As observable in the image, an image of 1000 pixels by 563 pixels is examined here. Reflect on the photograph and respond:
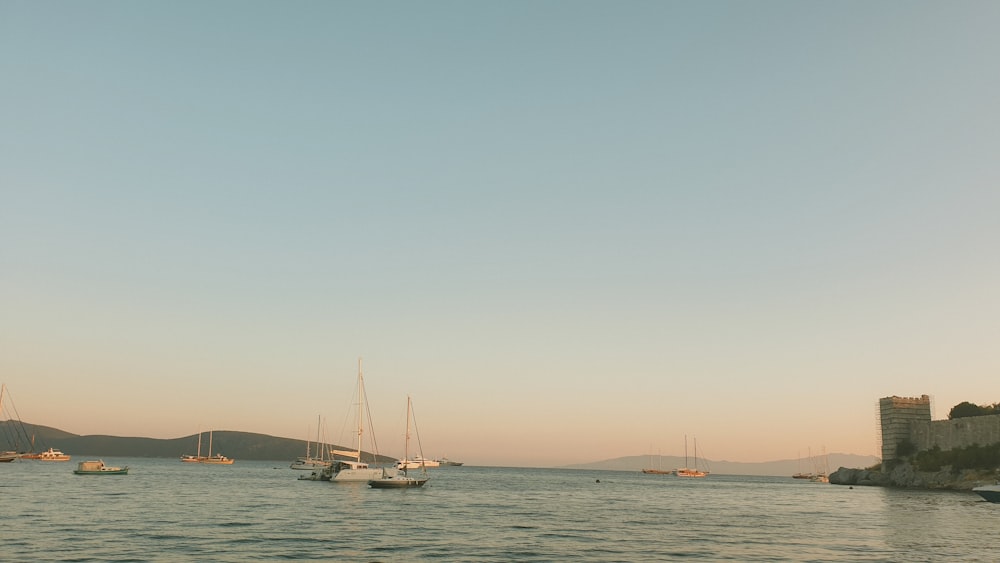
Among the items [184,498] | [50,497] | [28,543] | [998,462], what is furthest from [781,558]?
[998,462]

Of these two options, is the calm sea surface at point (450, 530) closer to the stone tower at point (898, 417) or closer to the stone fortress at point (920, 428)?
the stone fortress at point (920, 428)

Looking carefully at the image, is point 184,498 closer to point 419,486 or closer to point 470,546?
point 419,486

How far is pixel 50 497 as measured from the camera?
72.1 m

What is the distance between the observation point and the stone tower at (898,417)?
146500 millimetres

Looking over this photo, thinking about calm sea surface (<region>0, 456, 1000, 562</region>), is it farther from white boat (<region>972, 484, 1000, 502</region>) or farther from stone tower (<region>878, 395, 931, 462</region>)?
stone tower (<region>878, 395, 931, 462</region>)

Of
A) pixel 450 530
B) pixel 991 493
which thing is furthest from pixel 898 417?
pixel 450 530

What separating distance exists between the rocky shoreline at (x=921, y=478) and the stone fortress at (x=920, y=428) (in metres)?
4.99

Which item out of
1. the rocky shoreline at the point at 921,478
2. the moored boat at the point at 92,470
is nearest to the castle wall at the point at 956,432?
the rocky shoreline at the point at 921,478

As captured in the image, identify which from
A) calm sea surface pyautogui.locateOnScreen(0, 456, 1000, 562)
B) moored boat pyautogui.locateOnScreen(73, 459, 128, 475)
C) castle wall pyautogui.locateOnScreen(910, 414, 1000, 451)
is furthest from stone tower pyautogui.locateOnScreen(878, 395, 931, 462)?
moored boat pyautogui.locateOnScreen(73, 459, 128, 475)

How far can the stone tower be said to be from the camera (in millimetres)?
146500

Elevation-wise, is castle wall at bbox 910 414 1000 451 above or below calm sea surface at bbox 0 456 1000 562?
above

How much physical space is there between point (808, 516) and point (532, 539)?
39045 mm

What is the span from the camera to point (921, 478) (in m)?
133

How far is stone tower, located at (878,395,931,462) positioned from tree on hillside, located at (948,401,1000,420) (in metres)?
8.82
